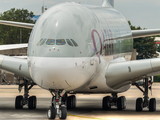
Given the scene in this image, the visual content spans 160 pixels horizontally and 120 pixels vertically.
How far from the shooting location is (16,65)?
2016 cm

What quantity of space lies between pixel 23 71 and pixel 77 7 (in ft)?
12.8

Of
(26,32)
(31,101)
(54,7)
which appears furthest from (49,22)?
(26,32)

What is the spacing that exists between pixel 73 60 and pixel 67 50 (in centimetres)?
43

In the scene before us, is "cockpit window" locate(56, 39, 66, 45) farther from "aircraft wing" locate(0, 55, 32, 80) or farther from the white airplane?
"aircraft wing" locate(0, 55, 32, 80)

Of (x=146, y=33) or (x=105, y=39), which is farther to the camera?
(x=146, y=33)

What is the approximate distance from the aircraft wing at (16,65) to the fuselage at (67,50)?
9.32 feet

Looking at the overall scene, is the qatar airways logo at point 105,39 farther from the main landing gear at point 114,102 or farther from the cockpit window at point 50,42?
the main landing gear at point 114,102

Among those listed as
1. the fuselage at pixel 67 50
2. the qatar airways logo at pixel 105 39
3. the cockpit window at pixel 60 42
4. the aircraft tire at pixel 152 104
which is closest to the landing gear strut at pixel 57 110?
the fuselage at pixel 67 50

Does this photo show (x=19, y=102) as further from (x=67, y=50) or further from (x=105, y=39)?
(x=67, y=50)

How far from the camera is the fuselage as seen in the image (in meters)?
16.0

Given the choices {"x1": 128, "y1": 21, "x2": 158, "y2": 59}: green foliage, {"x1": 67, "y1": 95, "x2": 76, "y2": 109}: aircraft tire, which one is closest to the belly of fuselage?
{"x1": 67, "y1": 95, "x2": 76, "y2": 109}: aircraft tire

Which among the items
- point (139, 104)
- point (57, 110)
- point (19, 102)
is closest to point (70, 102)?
point (19, 102)

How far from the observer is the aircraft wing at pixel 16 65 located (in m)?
19.9

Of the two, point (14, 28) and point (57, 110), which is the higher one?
point (14, 28)
